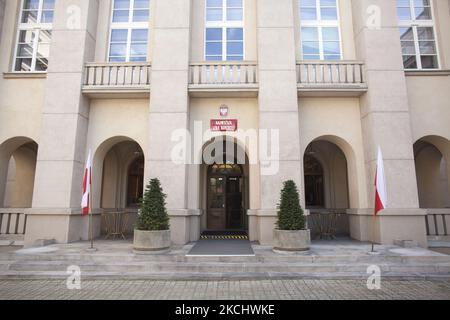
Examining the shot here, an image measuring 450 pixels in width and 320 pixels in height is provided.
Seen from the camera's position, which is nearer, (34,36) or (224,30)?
(224,30)

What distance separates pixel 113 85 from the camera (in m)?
10.6

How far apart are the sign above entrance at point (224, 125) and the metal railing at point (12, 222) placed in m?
8.05

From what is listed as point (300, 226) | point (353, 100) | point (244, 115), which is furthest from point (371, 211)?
point (244, 115)

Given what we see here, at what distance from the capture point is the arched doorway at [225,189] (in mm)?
13820

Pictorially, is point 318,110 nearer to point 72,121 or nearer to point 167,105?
point 167,105

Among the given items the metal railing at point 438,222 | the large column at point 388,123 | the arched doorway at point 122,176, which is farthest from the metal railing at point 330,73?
the arched doorway at point 122,176

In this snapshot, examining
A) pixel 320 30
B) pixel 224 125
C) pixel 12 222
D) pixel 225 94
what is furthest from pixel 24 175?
pixel 320 30

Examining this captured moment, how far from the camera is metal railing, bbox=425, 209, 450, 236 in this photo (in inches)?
417

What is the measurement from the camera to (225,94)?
10711 mm

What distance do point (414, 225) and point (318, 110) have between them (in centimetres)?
523

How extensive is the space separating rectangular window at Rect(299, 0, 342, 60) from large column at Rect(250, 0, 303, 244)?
131 cm

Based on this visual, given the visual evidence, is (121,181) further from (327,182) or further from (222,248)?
(327,182)

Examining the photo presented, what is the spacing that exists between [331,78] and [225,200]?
745cm

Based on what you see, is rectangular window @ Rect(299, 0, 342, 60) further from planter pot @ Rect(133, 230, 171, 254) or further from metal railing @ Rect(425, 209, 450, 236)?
planter pot @ Rect(133, 230, 171, 254)
